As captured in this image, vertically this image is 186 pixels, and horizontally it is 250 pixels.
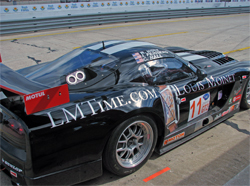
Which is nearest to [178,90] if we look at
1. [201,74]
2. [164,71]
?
[164,71]

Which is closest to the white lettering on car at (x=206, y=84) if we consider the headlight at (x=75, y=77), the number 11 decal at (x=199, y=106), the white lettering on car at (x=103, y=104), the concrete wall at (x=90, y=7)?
the number 11 decal at (x=199, y=106)

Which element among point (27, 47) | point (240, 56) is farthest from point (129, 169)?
point (27, 47)

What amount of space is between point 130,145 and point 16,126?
124 centimetres

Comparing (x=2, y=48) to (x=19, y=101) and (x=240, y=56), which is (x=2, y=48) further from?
(x=240, y=56)

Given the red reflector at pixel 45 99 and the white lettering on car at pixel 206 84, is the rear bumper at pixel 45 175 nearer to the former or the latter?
the red reflector at pixel 45 99

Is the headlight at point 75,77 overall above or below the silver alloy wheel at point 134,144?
above

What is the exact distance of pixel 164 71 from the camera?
10.3 ft

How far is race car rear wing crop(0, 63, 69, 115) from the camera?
75.9 inches

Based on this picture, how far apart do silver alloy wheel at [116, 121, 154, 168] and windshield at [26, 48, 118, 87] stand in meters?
0.72

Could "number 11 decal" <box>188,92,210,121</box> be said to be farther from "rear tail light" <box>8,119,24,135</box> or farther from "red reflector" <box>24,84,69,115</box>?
"rear tail light" <box>8,119,24,135</box>

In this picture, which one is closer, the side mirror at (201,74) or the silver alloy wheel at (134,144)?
the silver alloy wheel at (134,144)

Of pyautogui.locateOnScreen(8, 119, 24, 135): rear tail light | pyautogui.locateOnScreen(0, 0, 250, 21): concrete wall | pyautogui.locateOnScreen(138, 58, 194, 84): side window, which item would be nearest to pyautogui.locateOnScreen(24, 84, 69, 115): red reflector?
pyautogui.locateOnScreen(8, 119, 24, 135): rear tail light

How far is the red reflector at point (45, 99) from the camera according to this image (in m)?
1.94

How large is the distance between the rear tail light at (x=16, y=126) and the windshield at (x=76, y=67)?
74 centimetres
